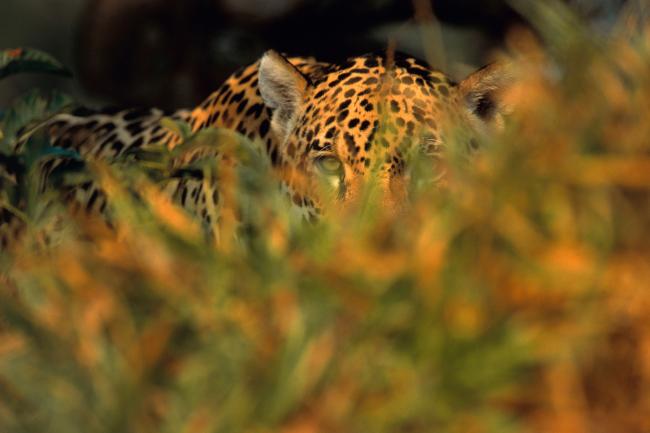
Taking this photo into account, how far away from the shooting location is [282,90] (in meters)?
5.01

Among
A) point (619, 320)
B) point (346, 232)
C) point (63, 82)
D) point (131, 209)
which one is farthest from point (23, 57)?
point (63, 82)

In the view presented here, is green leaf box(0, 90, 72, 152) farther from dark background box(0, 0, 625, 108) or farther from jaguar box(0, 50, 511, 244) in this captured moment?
dark background box(0, 0, 625, 108)

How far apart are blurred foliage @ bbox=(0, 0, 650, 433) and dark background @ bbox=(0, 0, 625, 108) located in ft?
16.0

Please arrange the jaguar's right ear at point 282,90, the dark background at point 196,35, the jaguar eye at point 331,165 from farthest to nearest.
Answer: the dark background at point 196,35, the jaguar's right ear at point 282,90, the jaguar eye at point 331,165

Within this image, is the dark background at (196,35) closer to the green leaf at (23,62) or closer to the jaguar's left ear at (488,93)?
the jaguar's left ear at (488,93)

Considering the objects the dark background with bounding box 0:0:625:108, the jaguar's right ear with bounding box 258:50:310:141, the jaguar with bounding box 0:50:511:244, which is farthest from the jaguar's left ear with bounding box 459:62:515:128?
the dark background with bounding box 0:0:625:108

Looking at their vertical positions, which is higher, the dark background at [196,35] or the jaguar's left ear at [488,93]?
the jaguar's left ear at [488,93]

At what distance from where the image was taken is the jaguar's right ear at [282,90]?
4.94m

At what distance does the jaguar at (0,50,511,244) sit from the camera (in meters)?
4.61

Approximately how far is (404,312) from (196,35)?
636 centimetres

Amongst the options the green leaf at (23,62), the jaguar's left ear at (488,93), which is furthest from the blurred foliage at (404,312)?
the green leaf at (23,62)

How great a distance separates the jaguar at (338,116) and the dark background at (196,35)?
201cm

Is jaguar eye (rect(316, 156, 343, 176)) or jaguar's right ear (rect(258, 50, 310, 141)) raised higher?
jaguar's right ear (rect(258, 50, 310, 141))

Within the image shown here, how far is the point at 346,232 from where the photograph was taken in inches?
87.0
